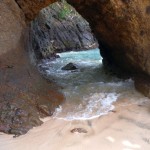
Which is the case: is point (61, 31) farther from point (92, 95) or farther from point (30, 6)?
point (92, 95)

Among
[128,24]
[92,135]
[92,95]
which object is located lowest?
[92,95]

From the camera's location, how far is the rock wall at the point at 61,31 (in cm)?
1700

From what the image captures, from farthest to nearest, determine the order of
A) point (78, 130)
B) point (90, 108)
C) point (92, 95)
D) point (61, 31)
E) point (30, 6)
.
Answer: point (61, 31), point (30, 6), point (92, 95), point (90, 108), point (78, 130)

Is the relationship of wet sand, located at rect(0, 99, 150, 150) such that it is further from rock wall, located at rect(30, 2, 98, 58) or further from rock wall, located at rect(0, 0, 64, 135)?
rock wall, located at rect(30, 2, 98, 58)

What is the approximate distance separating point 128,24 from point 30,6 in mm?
2371

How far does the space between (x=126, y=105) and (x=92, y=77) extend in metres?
2.69

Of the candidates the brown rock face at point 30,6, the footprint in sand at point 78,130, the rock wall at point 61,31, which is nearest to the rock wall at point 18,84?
the brown rock face at point 30,6

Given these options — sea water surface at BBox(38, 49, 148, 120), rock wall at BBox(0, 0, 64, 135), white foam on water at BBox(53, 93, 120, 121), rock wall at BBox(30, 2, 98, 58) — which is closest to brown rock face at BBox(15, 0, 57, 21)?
rock wall at BBox(0, 0, 64, 135)

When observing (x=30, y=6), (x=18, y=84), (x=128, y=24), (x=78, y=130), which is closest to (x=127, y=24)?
(x=128, y=24)

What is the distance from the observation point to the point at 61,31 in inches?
805

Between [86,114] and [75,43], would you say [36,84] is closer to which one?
[86,114]

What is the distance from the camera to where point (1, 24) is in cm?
583

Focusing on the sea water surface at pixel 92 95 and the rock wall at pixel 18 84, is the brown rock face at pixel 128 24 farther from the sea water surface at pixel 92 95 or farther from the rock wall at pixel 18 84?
the rock wall at pixel 18 84

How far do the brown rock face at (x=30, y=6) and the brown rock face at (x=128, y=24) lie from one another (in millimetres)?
726
